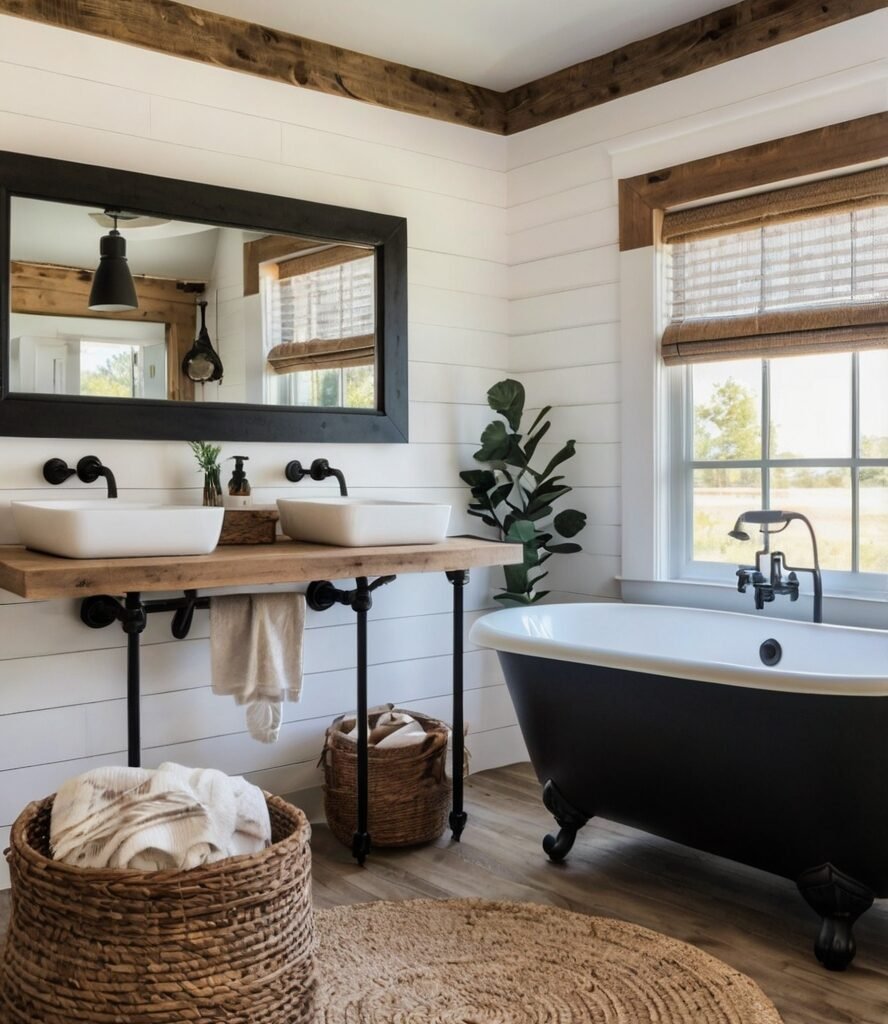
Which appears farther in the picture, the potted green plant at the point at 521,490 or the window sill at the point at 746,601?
the potted green plant at the point at 521,490

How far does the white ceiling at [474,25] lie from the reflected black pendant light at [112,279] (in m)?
0.78

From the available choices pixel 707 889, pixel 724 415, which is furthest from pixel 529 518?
pixel 707 889

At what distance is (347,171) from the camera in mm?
3539

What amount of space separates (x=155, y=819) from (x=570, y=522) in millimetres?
2093

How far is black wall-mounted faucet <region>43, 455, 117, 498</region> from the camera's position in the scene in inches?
115

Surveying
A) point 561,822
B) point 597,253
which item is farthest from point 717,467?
point 561,822

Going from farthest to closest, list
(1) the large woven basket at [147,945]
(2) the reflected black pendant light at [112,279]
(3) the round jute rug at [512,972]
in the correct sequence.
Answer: (2) the reflected black pendant light at [112,279] < (3) the round jute rug at [512,972] < (1) the large woven basket at [147,945]

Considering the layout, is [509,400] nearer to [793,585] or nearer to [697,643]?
[697,643]

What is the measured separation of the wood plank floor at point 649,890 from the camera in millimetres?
A: 2270

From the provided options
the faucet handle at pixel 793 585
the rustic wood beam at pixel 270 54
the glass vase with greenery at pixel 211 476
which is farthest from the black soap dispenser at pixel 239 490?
the faucet handle at pixel 793 585

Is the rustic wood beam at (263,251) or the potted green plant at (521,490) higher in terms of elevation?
the rustic wood beam at (263,251)

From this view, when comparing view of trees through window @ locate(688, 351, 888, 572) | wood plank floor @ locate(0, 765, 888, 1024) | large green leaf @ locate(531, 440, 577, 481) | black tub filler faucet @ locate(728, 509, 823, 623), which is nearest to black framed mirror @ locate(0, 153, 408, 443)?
large green leaf @ locate(531, 440, 577, 481)

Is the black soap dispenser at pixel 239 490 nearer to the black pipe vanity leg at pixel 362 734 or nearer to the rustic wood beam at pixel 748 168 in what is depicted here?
the black pipe vanity leg at pixel 362 734

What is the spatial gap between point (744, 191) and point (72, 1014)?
9.41 ft
